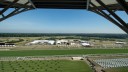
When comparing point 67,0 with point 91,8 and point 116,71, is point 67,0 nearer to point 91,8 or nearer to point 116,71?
point 91,8

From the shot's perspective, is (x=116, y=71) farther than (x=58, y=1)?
Yes

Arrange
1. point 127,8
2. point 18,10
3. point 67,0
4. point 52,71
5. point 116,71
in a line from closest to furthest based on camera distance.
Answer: point 127,8
point 67,0
point 18,10
point 116,71
point 52,71

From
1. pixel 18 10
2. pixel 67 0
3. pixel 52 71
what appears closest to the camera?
pixel 67 0

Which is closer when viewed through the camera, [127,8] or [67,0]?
[127,8]

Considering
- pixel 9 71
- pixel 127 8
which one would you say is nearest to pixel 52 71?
pixel 9 71

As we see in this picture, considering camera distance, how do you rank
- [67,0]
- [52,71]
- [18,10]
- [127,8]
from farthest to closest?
[52,71], [18,10], [67,0], [127,8]

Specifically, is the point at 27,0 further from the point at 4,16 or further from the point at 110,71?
the point at 110,71

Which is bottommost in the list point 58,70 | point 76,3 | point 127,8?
point 58,70

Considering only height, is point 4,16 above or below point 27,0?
below

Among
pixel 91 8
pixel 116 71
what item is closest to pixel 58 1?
pixel 91 8

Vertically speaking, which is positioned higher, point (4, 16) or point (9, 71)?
point (4, 16)
